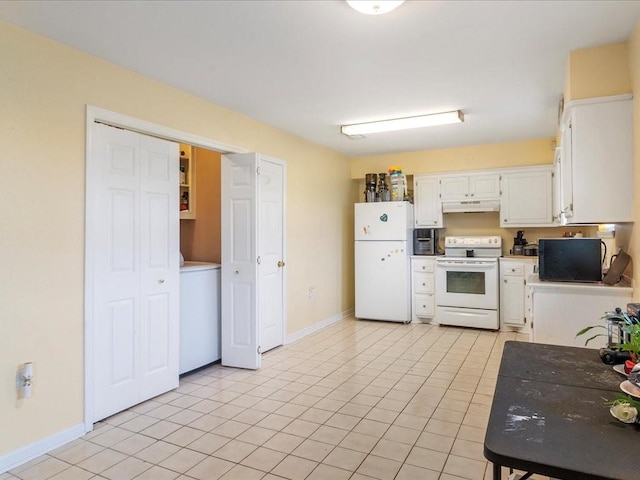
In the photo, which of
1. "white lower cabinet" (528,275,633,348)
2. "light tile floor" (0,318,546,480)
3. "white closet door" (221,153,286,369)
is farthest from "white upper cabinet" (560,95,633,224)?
"white closet door" (221,153,286,369)

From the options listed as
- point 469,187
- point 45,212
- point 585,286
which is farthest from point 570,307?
point 45,212

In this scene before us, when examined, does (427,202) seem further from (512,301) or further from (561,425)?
(561,425)

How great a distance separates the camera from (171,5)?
217cm

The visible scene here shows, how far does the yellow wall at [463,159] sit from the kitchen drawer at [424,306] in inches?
73.0

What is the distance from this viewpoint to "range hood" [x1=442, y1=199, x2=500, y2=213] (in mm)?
5598

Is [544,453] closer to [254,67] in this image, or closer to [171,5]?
[171,5]

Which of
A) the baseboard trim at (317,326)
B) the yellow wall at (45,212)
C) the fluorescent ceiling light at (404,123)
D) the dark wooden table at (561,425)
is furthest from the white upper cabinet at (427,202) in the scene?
the dark wooden table at (561,425)

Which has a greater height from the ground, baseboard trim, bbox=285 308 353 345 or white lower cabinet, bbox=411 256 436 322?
white lower cabinet, bbox=411 256 436 322

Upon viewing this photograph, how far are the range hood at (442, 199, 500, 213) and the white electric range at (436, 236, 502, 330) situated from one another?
0.40 m

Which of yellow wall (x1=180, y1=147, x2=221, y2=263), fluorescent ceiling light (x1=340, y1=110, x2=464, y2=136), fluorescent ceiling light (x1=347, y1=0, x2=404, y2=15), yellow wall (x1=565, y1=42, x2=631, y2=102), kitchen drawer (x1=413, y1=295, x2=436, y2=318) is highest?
fluorescent ceiling light (x1=340, y1=110, x2=464, y2=136)

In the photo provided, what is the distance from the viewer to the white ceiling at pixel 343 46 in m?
2.22

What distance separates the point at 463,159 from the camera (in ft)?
18.8

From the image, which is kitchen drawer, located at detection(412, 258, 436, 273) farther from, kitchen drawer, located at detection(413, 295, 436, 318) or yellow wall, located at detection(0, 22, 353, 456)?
yellow wall, located at detection(0, 22, 353, 456)

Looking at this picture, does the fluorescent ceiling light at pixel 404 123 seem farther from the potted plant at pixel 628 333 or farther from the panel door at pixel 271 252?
the potted plant at pixel 628 333
